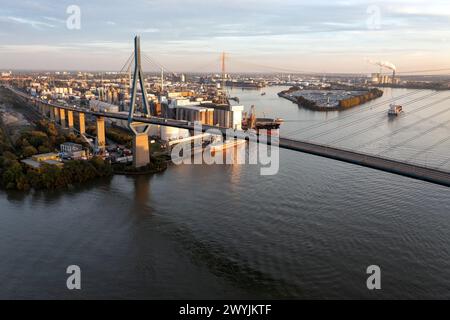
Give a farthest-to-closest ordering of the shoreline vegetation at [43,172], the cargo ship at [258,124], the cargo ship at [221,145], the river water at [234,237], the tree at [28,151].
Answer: the cargo ship at [258,124], the cargo ship at [221,145], the tree at [28,151], the shoreline vegetation at [43,172], the river water at [234,237]

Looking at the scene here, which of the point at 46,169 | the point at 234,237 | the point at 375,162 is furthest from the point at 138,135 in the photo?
the point at 375,162

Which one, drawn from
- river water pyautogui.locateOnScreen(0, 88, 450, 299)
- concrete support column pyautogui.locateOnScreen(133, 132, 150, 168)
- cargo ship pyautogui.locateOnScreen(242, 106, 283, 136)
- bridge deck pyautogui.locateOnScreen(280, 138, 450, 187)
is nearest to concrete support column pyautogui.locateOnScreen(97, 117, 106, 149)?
concrete support column pyautogui.locateOnScreen(133, 132, 150, 168)

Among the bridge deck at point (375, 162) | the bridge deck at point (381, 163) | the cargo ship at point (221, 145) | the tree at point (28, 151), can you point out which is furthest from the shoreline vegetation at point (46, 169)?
the bridge deck at point (381, 163)

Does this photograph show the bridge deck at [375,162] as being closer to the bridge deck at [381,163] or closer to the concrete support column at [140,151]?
the bridge deck at [381,163]

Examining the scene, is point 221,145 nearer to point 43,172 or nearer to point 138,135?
point 138,135
